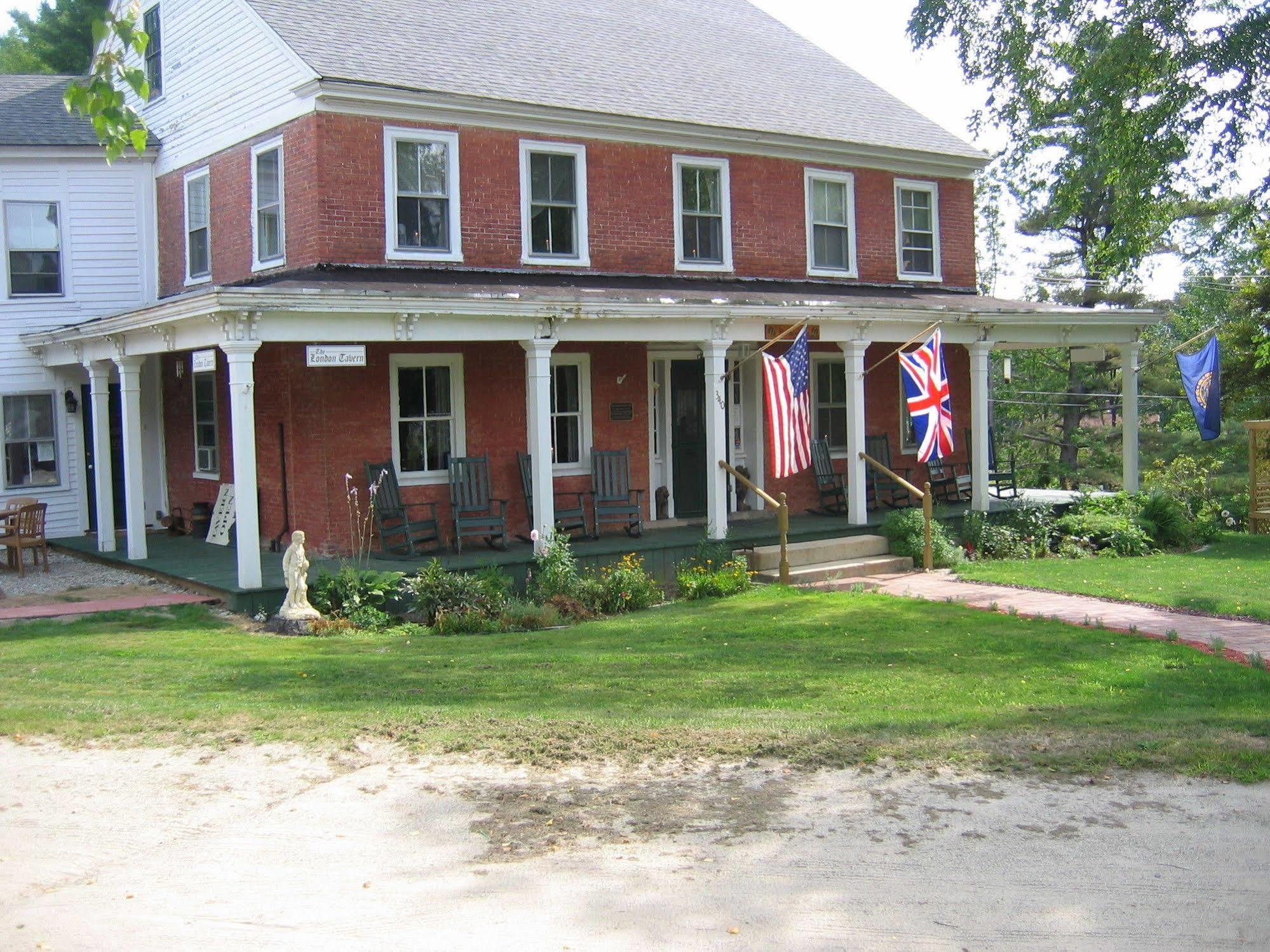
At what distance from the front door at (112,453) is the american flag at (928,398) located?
Answer: 11781 millimetres

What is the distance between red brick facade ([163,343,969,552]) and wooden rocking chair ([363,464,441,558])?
0.21 m

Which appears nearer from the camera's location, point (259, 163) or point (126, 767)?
point (126, 767)

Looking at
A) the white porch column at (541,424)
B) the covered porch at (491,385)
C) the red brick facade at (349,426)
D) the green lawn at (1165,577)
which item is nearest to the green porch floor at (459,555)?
the covered porch at (491,385)

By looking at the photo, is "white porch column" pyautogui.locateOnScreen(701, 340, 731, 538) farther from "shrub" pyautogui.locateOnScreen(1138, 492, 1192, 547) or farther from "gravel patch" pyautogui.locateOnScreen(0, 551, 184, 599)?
"shrub" pyautogui.locateOnScreen(1138, 492, 1192, 547)

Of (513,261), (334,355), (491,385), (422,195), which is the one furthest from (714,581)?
(422,195)

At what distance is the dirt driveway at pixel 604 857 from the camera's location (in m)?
5.03

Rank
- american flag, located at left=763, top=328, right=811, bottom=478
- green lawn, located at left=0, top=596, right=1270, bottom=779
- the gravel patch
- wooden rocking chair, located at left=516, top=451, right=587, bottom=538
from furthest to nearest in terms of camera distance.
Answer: wooden rocking chair, located at left=516, top=451, right=587, bottom=538
american flag, located at left=763, top=328, right=811, bottom=478
the gravel patch
green lawn, located at left=0, top=596, right=1270, bottom=779

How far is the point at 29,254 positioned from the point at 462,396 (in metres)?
7.64

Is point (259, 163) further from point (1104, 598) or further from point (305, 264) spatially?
point (1104, 598)

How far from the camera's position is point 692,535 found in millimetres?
16641

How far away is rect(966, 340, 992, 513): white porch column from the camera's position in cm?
1878

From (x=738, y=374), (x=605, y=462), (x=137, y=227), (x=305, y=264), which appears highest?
(x=137, y=227)

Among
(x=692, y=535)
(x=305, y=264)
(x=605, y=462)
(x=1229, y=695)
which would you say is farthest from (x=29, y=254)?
(x=1229, y=695)

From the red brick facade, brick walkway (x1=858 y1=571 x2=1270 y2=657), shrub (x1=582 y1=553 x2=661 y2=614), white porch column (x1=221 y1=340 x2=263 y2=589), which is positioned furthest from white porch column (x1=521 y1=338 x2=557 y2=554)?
brick walkway (x1=858 y1=571 x2=1270 y2=657)
